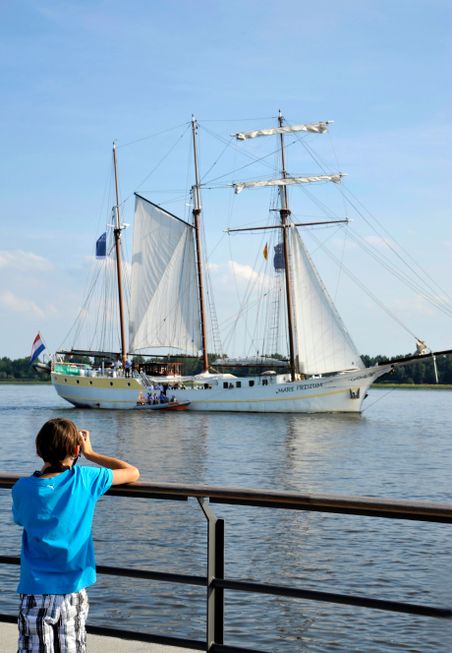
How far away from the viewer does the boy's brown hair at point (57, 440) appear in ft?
11.5

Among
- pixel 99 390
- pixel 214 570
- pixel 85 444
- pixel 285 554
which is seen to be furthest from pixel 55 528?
pixel 99 390

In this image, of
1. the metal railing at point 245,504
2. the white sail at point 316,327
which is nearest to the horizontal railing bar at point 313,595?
the metal railing at point 245,504

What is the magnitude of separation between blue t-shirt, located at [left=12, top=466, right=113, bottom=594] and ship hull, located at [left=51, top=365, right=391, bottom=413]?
6518cm

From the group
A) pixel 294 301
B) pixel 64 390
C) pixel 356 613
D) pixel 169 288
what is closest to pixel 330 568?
pixel 356 613

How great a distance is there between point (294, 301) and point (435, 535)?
157 ft

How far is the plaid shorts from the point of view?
11.8ft

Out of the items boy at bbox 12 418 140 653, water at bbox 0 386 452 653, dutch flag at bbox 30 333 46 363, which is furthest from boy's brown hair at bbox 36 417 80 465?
dutch flag at bbox 30 333 46 363

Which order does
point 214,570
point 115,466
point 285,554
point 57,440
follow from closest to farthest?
1. point 57,440
2. point 115,466
3. point 214,570
4. point 285,554

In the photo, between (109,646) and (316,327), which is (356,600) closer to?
(109,646)

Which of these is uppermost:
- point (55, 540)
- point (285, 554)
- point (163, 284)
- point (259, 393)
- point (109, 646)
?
point (163, 284)

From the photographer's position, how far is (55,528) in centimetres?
357

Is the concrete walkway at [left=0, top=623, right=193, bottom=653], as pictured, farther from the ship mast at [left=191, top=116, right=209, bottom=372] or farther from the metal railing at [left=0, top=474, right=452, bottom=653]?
the ship mast at [left=191, top=116, right=209, bottom=372]

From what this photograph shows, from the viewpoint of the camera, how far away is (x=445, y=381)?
14275 centimetres

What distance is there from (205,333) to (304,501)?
68.1m
